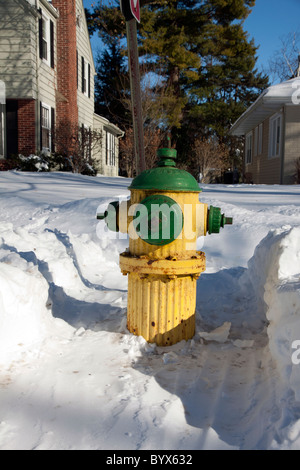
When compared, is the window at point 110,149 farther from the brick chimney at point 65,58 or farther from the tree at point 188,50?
the brick chimney at point 65,58

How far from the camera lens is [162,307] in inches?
105

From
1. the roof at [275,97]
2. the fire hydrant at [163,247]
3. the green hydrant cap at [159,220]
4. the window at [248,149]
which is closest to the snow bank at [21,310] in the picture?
the fire hydrant at [163,247]

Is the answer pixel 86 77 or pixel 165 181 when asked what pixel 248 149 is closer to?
pixel 86 77

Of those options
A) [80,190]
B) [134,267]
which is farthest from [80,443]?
[80,190]

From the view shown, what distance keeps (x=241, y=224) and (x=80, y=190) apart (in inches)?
135

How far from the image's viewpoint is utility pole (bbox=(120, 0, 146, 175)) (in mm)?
3498

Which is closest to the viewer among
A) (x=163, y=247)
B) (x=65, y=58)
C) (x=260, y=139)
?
(x=163, y=247)

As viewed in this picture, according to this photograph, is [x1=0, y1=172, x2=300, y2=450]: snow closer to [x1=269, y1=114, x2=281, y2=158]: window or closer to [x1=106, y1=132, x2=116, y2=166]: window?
[x1=269, y1=114, x2=281, y2=158]: window

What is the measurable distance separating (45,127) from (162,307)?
13.4 metres

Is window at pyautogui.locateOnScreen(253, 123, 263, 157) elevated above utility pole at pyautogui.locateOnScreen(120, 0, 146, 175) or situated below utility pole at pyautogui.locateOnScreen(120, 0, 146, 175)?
above

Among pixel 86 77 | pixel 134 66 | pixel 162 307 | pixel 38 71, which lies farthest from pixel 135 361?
pixel 86 77

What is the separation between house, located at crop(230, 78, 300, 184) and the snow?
34.6 feet

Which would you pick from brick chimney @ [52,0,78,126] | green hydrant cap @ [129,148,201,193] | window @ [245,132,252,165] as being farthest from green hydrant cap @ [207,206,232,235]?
window @ [245,132,252,165]

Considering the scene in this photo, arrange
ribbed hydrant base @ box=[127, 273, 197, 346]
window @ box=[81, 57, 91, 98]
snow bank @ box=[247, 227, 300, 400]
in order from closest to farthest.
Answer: snow bank @ box=[247, 227, 300, 400], ribbed hydrant base @ box=[127, 273, 197, 346], window @ box=[81, 57, 91, 98]
